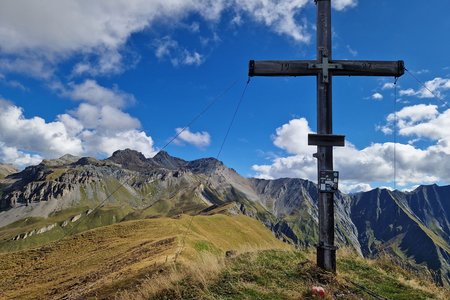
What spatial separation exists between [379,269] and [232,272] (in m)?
5.56

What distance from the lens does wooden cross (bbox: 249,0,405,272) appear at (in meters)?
11.1

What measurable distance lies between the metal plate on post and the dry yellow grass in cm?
361

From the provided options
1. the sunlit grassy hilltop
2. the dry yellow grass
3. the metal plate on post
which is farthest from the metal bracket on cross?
the dry yellow grass

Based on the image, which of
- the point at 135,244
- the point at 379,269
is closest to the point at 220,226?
the point at 135,244

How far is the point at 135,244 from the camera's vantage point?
29.6m

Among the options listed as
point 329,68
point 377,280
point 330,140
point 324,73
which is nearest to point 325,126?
point 330,140

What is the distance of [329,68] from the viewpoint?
38.4 feet

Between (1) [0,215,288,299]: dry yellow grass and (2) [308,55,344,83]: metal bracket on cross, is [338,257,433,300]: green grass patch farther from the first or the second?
(2) [308,55,344,83]: metal bracket on cross

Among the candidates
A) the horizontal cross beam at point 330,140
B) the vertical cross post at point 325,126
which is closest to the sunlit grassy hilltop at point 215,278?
the vertical cross post at point 325,126

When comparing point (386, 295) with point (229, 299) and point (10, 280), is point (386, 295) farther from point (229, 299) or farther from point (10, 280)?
point (10, 280)

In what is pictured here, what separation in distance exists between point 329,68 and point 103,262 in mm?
19867

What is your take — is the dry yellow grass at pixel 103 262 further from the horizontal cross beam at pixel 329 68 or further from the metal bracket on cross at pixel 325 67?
the metal bracket on cross at pixel 325 67

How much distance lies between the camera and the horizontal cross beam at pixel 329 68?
38.5ft

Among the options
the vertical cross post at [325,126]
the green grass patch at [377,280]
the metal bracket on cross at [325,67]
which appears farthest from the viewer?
the metal bracket on cross at [325,67]
